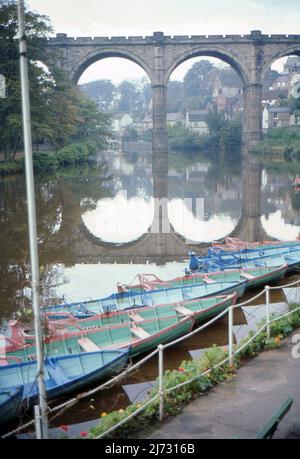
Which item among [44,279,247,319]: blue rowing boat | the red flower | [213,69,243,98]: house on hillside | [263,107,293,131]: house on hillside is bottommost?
the red flower

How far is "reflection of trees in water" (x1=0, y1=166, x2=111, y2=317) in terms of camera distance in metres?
13.1

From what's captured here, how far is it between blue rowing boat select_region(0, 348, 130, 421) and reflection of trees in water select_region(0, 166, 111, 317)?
1098mm

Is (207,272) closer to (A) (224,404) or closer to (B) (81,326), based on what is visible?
(B) (81,326)

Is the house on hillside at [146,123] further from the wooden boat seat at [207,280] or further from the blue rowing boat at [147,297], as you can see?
the blue rowing boat at [147,297]

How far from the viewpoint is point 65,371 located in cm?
749

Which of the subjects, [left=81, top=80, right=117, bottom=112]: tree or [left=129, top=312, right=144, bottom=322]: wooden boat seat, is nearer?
[left=129, top=312, right=144, bottom=322]: wooden boat seat

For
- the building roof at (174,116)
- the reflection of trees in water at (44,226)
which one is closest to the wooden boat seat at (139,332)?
the reflection of trees in water at (44,226)

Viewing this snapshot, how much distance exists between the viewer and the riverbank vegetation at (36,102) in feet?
112

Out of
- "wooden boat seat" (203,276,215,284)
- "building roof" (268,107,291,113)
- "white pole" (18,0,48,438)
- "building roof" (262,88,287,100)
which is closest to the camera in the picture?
"white pole" (18,0,48,438)

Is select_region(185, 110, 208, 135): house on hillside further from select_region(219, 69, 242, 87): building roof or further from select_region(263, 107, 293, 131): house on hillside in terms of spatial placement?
select_region(263, 107, 293, 131): house on hillside

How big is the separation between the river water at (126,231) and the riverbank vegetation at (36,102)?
376 centimetres

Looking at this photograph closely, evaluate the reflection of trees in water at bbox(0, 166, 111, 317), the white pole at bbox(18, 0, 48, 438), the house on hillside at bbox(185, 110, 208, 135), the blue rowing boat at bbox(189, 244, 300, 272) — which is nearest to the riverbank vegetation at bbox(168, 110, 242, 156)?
the house on hillside at bbox(185, 110, 208, 135)

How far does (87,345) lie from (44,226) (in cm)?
1269

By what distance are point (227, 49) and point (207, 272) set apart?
5254 centimetres
